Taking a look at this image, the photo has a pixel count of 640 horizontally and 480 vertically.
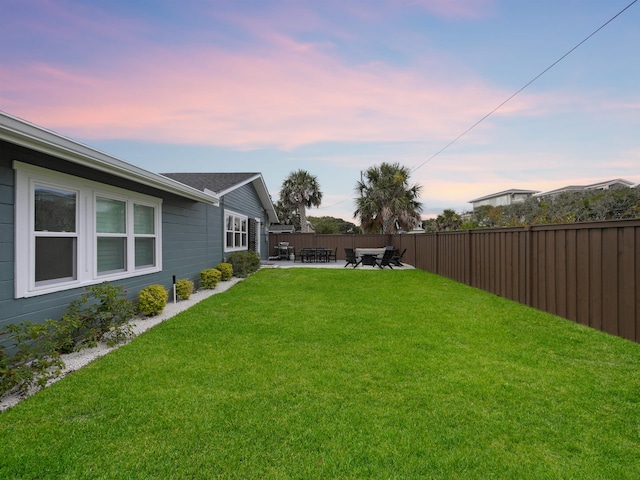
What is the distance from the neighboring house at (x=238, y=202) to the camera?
1131 cm

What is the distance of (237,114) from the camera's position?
39.2ft

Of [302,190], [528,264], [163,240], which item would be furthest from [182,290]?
[302,190]

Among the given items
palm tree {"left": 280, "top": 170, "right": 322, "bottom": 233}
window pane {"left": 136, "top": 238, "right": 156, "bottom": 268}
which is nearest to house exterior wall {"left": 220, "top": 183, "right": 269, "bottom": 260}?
window pane {"left": 136, "top": 238, "right": 156, "bottom": 268}

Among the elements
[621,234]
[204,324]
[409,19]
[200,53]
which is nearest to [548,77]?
[409,19]

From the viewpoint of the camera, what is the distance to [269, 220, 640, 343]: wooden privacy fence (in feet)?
10.1

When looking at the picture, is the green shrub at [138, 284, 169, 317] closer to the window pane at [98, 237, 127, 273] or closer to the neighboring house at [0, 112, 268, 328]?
the neighboring house at [0, 112, 268, 328]

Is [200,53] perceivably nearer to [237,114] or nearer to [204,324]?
[237,114]

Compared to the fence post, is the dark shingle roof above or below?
above

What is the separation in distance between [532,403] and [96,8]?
1010 centimetres

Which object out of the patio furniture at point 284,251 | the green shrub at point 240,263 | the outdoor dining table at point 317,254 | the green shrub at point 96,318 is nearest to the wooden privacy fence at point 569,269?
the green shrub at point 96,318

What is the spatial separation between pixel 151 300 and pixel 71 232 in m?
1.85

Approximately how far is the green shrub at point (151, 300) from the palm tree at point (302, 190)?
76.6 ft

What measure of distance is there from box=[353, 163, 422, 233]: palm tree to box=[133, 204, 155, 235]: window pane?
17.7 m

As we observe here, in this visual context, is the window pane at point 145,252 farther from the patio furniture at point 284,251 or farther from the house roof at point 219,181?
the patio furniture at point 284,251
